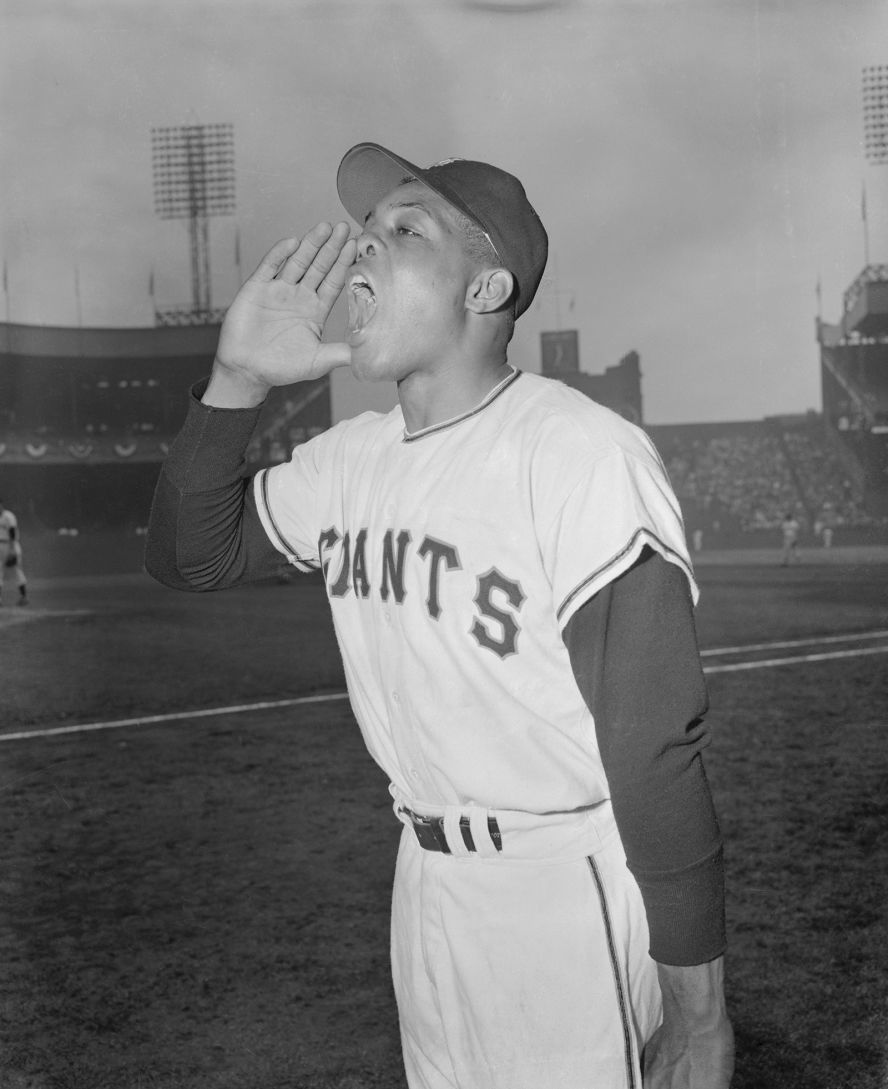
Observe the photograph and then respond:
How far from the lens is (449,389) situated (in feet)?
5.02

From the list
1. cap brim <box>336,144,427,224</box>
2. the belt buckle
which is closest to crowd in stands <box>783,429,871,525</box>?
cap brim <box>336,144,427,224</box>

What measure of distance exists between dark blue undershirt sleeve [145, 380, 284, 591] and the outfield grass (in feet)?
4.36

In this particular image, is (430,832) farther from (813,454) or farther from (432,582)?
(813,454)

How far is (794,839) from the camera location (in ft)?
13.5

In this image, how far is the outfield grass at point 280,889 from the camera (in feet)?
8.79

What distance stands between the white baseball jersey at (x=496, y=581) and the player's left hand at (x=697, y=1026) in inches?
9.6

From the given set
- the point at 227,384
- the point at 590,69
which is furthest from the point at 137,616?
the point at 590,69

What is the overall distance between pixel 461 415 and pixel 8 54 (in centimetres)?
2319

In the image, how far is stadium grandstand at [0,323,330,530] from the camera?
97.0ft

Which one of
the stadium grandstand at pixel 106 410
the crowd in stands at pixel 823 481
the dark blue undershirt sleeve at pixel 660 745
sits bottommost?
the dark blue undershirt sleeve at pixel 660 745

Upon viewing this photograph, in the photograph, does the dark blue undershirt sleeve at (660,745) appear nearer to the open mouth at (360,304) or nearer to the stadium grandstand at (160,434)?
the open mouth at (360,304)

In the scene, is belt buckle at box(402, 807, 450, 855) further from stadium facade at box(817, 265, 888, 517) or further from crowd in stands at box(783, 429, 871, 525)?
stadium facade at box(817, 265, 888, 517)

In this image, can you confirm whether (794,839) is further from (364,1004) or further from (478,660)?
(478,660)

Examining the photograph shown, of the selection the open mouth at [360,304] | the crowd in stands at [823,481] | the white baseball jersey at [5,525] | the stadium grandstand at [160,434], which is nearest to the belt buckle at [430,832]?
the open mouth at [360,304]
